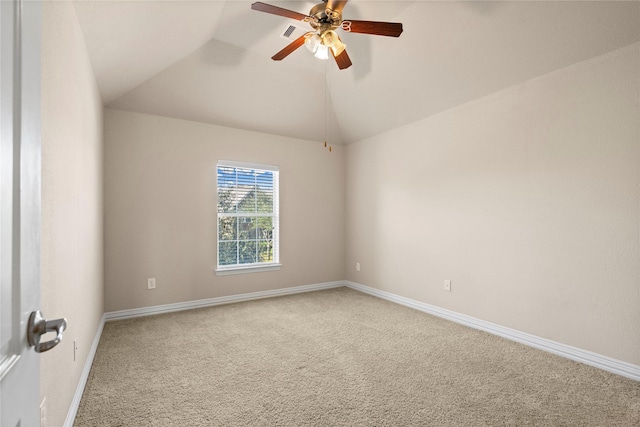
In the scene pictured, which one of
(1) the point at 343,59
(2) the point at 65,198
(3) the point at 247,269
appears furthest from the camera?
(3) the point at 247,269

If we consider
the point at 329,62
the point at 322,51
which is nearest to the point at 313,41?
the point at 322,51

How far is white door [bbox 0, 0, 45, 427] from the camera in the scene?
0.54 meters

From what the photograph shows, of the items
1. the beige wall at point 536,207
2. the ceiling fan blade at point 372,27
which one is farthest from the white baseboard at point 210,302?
the ceiling fan blade at point 372,27

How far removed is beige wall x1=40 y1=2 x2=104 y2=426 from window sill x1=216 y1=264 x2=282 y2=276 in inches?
66.6

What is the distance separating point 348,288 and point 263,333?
213 cm

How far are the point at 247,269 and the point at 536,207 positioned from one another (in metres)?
3.42

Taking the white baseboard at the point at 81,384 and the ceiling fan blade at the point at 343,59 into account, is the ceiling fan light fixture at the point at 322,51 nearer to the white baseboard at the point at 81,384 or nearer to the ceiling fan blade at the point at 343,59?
the ceiling fan blade at the point at 343,59

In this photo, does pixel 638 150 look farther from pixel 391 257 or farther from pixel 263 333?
pixel 263 333

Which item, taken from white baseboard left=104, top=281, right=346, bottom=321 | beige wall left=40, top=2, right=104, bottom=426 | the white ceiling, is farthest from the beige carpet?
the white ceiling

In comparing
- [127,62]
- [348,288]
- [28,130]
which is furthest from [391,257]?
[28,130]

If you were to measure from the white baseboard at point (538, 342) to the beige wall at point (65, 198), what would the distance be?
3.36 metres

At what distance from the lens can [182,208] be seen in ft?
12.7

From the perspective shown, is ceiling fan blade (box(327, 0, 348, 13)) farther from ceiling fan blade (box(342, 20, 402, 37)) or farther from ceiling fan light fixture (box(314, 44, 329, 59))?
ceiling fan light fixture (box(314, 44, 329, 59))

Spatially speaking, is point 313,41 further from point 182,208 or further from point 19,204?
point 182,208
